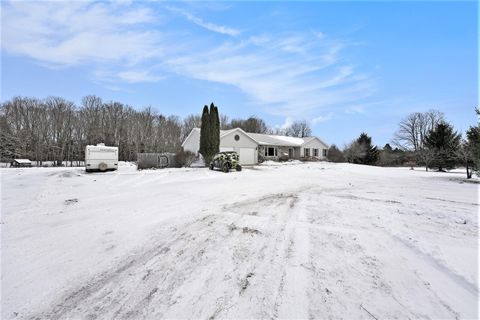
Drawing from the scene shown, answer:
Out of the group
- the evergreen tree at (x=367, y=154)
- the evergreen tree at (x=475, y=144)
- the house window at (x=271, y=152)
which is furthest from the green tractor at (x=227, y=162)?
the evergreen tree at (x=367, y=154)

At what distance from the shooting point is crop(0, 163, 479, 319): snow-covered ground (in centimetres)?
288

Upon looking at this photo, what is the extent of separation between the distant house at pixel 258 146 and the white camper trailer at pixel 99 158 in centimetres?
1202

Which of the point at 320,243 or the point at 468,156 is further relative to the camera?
the point at 468,156

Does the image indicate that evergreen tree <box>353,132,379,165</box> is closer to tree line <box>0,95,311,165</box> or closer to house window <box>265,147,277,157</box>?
house window <box>265,147,277,157</box>

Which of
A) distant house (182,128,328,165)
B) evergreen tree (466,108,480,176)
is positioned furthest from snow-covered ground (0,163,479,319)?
distant house (182,128,328,165)

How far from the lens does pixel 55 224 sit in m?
5.98

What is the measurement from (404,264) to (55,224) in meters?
7.27

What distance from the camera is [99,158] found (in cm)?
2000

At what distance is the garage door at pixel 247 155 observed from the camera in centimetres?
3288

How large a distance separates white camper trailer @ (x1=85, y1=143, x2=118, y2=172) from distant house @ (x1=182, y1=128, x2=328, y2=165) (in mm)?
12025

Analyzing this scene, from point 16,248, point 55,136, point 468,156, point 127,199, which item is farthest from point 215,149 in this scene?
point 55,136

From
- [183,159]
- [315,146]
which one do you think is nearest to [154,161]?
[183,159]

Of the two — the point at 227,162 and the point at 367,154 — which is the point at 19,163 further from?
the point at 367,154

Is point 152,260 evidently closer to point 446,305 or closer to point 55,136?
point 446,305
